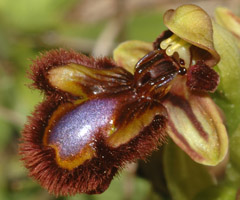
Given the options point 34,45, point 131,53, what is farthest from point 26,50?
point 131,53

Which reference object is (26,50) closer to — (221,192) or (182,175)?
(182,175)

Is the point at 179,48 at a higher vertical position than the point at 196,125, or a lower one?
higher

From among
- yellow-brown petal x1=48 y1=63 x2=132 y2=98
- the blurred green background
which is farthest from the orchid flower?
the blurred green background

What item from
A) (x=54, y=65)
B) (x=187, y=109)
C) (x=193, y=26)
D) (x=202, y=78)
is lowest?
(x=54, y=65)

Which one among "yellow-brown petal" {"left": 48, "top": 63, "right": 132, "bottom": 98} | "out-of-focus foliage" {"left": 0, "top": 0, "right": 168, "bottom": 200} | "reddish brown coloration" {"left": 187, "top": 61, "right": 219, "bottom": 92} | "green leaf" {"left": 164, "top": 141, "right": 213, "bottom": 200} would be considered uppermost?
"reddish brown coloration" {"left": 187, "top": 61, "right": 219, "bottom": 92}

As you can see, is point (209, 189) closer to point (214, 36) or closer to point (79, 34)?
point (214, 36)

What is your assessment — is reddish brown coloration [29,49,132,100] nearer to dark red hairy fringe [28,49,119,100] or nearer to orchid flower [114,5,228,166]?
dark red hairy fringe [28,49,119,100]

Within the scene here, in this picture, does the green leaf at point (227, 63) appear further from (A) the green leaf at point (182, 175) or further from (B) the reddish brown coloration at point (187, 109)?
(A) the green leaf at point (182, 175)
